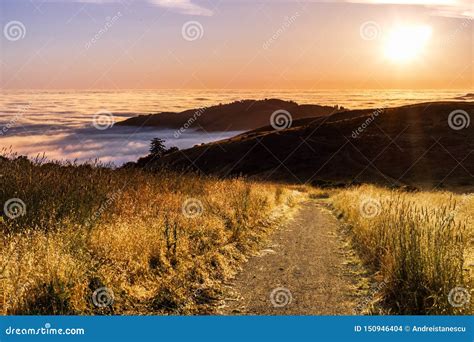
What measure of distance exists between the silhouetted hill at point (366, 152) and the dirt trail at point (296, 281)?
55.0 metres

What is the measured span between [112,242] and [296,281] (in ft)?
10.4

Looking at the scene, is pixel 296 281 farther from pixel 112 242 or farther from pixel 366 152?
pixel 366 152

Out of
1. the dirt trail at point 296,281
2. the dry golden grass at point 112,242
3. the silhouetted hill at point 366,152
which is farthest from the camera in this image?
the silhouetted hill at point 366,152

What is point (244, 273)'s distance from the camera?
8914mm

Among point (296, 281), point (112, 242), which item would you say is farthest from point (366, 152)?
point (112, 242)

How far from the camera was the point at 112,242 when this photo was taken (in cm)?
750

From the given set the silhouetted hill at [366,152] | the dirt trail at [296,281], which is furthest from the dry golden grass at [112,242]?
the silhouetted hill at [366,152]

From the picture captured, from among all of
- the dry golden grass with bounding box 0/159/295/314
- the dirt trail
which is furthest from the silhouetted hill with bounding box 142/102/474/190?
the dirt trail

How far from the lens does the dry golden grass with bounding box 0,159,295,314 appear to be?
19.2 ft

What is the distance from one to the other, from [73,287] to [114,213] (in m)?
3.93

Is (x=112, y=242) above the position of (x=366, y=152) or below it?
below

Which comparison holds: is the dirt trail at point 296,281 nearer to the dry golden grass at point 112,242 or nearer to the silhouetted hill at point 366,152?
the dry golden grass at point 112,242

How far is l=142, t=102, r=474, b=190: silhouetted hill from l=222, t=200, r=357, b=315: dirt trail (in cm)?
5505

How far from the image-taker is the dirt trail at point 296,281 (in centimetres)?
702
